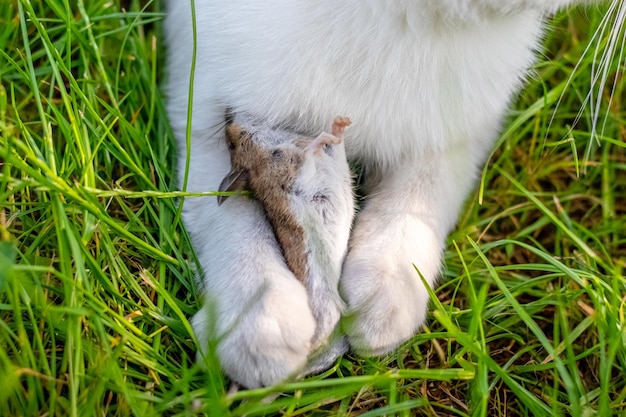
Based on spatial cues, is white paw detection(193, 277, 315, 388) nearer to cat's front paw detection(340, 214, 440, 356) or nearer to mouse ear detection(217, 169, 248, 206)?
cat's front paw detection(340, 214, 440, 356)

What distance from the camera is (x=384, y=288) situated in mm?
1383

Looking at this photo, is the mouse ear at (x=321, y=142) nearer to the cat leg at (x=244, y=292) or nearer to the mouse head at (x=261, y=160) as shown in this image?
the mouse head at (x=261, y=160)

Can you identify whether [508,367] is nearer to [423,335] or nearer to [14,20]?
[423,335]

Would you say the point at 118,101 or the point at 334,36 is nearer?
the point at 334,36

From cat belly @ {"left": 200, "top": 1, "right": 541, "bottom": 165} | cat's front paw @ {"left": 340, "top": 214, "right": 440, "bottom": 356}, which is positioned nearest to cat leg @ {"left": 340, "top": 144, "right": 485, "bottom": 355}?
cat's front paw @ {"left": 340, "top": 214, "right": 440, "bottom": 356}

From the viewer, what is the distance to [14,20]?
5.69ft

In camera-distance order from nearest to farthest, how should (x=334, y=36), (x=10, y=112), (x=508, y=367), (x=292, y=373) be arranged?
(x=292, y=373), (x=334, y=36), (x=508, y=367), (x=10, y=112)

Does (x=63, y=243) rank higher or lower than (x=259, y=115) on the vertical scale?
lower

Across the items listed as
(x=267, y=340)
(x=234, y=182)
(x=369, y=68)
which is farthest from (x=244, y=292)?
(x=369, y=68)

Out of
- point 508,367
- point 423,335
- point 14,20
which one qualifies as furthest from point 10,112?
point 508,367

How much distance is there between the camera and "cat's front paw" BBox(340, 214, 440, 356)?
137 cm

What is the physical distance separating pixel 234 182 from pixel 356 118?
28cm

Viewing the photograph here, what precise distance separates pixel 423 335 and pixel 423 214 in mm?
276

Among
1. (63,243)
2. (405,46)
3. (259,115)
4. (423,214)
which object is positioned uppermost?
(405,46)
